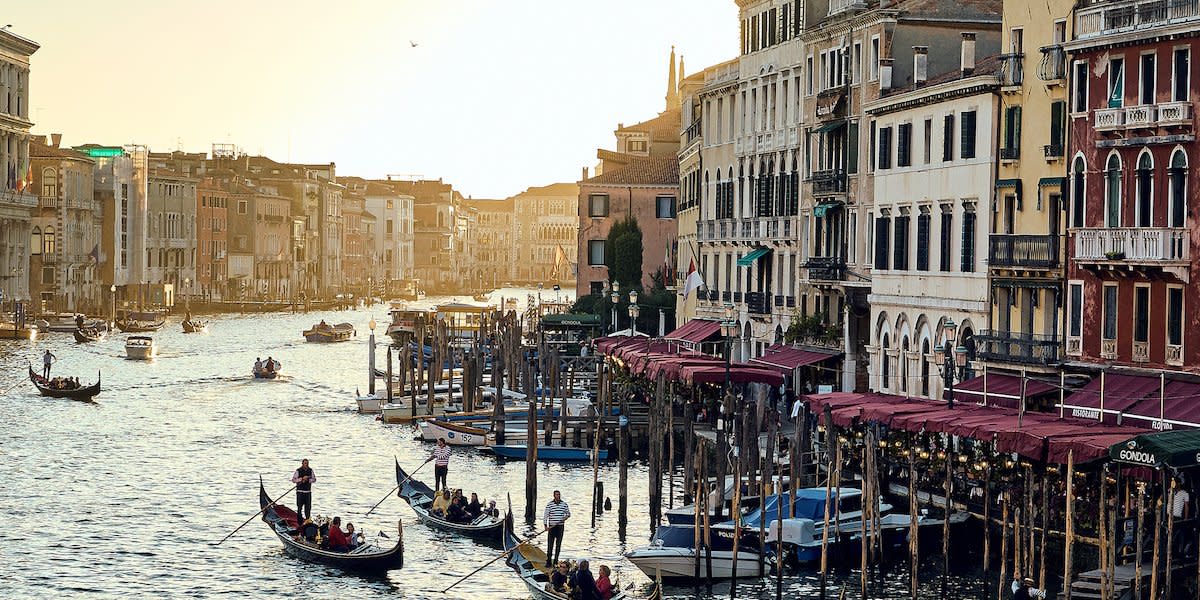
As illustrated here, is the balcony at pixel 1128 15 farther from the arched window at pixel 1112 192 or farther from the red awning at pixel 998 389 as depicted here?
the red awning at pixel 998 389

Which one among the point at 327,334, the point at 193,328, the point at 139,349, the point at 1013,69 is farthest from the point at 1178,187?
the point at 193,328

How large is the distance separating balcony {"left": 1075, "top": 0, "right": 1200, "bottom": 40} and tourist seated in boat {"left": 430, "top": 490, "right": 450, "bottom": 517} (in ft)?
41.9

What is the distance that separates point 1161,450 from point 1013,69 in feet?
37.2

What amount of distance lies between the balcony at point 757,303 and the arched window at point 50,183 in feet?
199

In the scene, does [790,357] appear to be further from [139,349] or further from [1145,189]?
[139,349]

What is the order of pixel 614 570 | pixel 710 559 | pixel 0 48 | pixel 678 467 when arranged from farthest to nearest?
pixel 0 48, pixel 678 467, pixel 614 570, pixel 710 559

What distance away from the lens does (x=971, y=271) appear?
Answer: 3431 centimetres

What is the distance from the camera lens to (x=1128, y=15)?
28531mm

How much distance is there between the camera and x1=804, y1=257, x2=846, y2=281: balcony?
1624 inches

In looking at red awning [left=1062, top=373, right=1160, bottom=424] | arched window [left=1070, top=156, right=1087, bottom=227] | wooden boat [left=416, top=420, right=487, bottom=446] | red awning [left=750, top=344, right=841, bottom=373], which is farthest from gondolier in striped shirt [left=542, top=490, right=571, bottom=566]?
wooden boat [left=416, top=420, right=487, bottom=446]

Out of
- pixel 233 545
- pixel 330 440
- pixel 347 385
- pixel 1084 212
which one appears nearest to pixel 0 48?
pixel 347 385

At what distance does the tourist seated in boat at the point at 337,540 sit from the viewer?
29.2 m

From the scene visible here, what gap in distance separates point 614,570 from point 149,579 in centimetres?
692

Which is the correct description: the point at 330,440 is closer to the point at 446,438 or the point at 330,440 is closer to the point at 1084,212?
the point at 446,438
